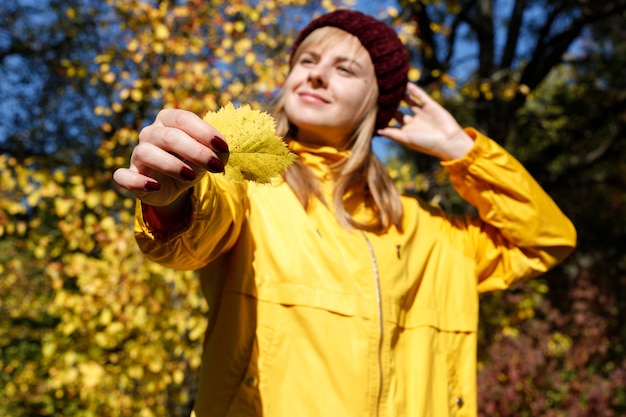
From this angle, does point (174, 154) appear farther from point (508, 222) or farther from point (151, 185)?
point (508, 222)

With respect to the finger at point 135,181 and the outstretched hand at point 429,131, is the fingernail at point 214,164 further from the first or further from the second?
the outstretched hand at point 429,131

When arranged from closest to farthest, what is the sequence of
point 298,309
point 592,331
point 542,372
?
point 298,309
point 542,372
point 592,331

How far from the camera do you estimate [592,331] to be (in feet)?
18.6

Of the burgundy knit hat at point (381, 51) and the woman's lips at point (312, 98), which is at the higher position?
the burgundy knit hat at point (381, 51)

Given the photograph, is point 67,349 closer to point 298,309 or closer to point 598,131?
point 298,309

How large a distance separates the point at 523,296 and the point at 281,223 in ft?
11.9

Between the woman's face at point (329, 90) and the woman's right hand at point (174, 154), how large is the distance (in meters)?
0.67

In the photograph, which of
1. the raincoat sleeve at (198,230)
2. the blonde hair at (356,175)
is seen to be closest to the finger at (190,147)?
the raincoat sleeve at (198,230)

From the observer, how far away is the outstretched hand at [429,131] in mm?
1771

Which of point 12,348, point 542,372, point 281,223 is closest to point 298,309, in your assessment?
point 281,223

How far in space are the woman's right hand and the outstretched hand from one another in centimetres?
98

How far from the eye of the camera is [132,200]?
139 inches

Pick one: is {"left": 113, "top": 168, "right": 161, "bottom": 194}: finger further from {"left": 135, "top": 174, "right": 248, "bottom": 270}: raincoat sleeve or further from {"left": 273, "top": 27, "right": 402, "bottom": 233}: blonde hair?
{"left": 273, "top": 27, "right": 402, "bottom": 233}: blonde hair

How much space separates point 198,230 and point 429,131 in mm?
973
